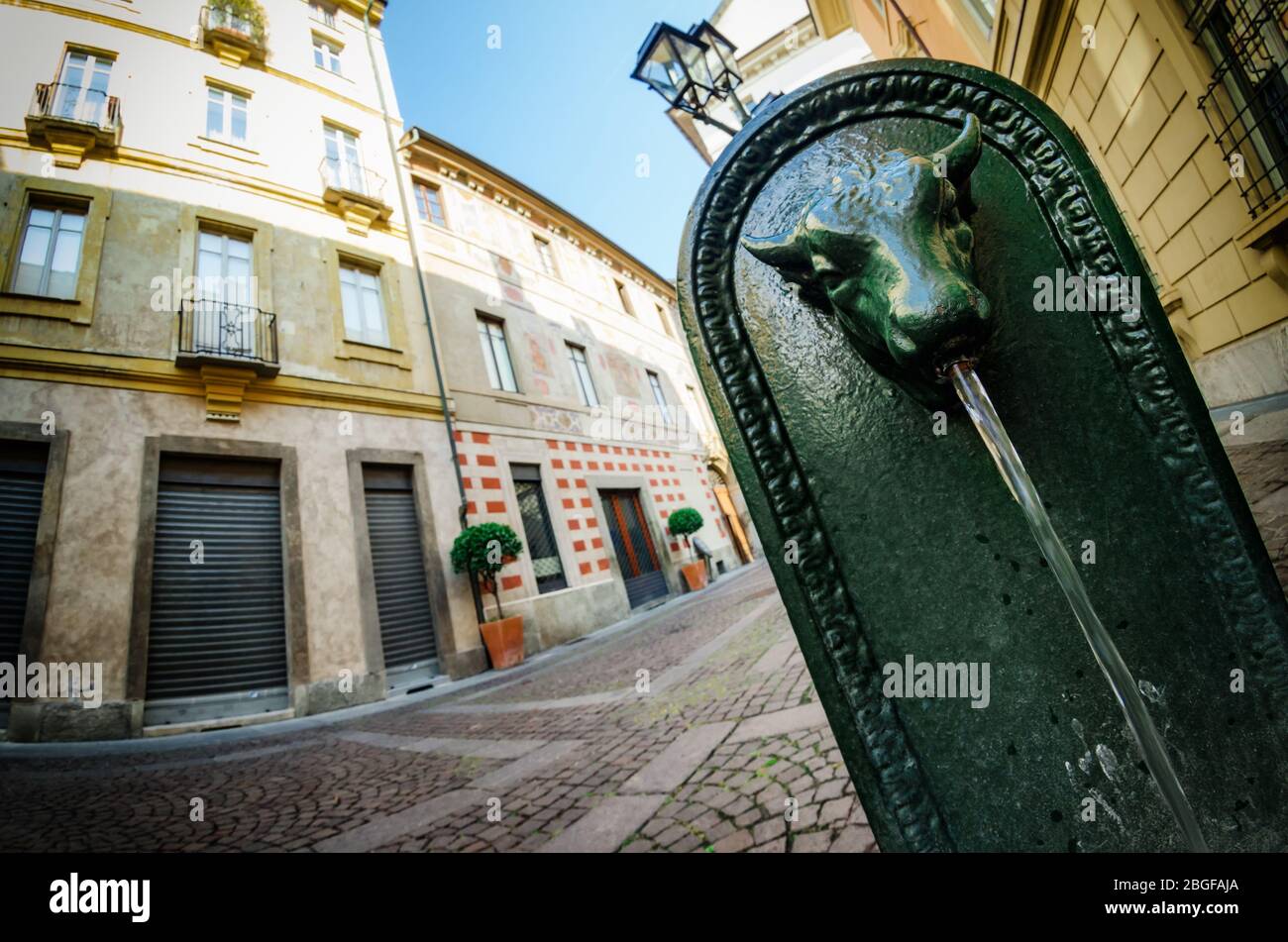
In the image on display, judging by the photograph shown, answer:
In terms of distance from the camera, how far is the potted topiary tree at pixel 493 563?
7914mm

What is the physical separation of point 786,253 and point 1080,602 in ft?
2.32

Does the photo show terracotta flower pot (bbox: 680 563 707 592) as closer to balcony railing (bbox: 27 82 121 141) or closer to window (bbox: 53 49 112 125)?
balcony railing (bbox: 27 82 121 141)

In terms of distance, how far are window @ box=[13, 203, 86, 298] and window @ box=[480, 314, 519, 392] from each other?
5.87m

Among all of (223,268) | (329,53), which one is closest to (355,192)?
(223,268)

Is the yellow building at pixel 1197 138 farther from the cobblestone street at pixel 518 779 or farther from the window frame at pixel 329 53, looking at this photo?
the window frame at pixel 329 53

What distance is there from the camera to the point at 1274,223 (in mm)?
3750

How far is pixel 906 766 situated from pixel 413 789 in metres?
2.82

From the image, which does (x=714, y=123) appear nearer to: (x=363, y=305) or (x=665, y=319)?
(x=363, y=305)

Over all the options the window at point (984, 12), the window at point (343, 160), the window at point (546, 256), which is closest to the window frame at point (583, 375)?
the window at point (546, 256)

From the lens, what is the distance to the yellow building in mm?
3896

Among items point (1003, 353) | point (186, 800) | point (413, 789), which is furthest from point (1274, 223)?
point (186, 800)

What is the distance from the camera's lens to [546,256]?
1468cm

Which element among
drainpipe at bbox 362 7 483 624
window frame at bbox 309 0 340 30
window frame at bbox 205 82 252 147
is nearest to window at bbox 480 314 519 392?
drainpipe at bbox 362 7 483 624
